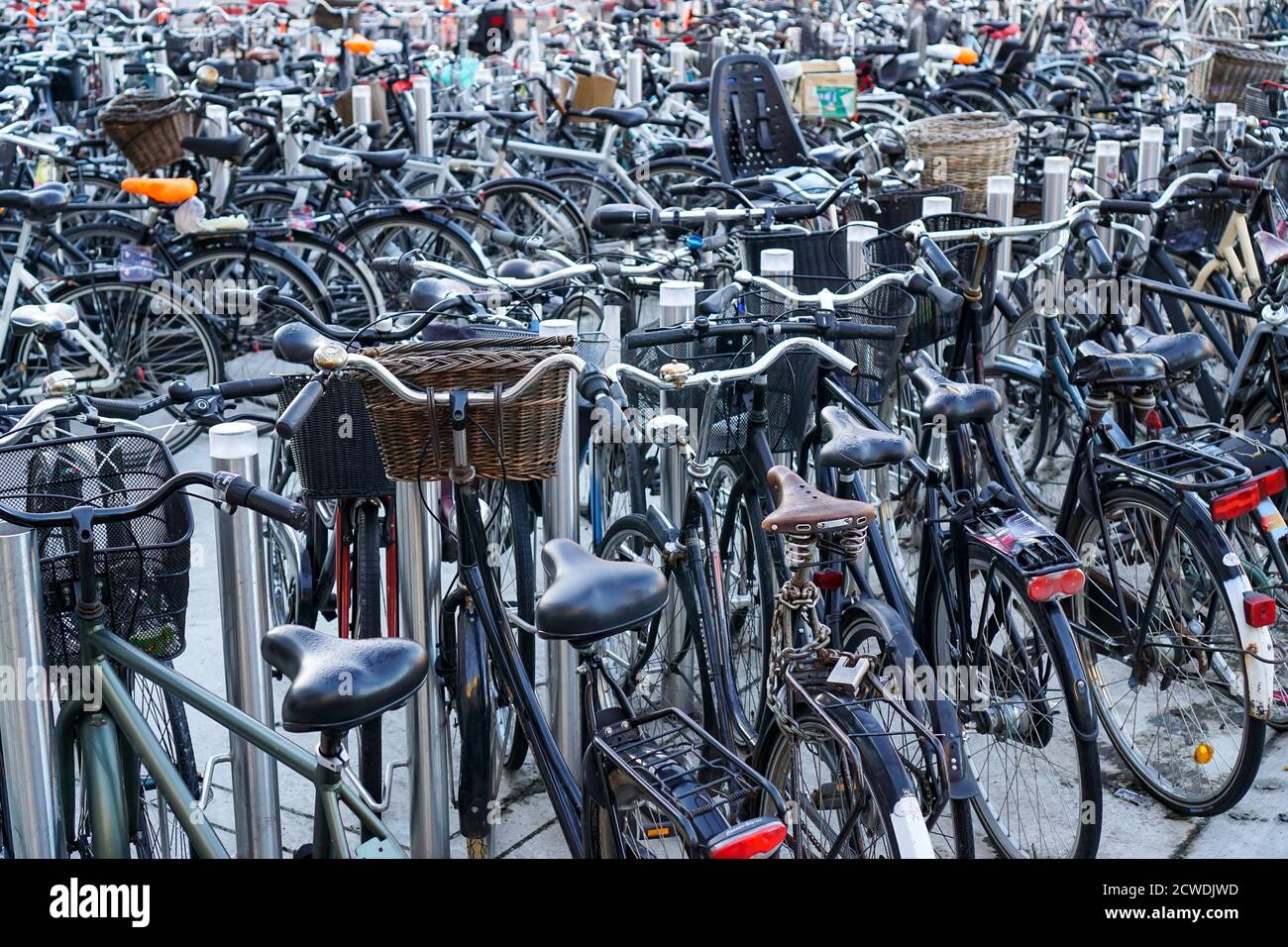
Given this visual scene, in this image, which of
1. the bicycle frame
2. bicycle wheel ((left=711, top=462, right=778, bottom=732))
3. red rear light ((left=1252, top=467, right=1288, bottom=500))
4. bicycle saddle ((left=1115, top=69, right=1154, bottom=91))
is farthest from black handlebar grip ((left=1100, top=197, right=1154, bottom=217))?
bicycle saddle ((left=1115, top=69, right=1154, bottom=91))

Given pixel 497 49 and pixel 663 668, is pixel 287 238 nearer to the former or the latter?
pixel 663 668

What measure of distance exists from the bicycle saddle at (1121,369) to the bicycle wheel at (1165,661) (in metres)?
0.30

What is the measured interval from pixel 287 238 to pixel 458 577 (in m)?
4.19

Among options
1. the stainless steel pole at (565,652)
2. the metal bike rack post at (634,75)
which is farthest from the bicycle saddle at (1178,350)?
the metal bike rack post at (634,75)

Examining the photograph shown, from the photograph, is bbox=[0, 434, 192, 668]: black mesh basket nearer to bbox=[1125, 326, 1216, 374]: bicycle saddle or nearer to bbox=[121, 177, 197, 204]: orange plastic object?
bbox=[1125, 326, 1216, 374]: bicycle saddle

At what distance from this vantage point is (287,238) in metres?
7.24

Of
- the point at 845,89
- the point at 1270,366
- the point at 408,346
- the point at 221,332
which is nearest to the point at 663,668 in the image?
the point at 408,346

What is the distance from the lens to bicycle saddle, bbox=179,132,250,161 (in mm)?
7215

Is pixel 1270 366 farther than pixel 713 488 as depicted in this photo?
Yes

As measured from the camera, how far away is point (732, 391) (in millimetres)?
3916

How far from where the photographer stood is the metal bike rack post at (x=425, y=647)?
3.58 meters

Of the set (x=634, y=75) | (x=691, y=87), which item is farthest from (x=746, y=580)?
(x=634, y=75)

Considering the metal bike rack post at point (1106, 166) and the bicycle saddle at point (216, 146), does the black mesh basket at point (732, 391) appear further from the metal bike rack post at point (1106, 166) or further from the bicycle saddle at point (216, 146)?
the bicycle saddle at point (216, 146)

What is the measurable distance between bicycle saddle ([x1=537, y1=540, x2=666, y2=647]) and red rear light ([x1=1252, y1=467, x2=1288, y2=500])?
1905mm
